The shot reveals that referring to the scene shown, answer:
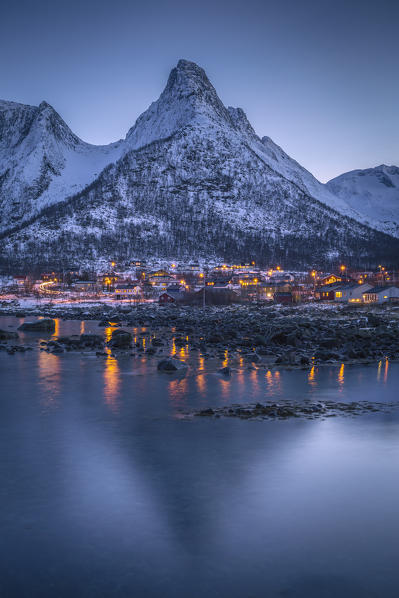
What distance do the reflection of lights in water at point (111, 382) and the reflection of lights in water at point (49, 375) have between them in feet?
5.92

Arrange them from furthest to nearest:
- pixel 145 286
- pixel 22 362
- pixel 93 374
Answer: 1. pixel 145 286
2. pixel 22 362
3. pixel 93 374

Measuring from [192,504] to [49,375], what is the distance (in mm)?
13651

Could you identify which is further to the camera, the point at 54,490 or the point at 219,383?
the point at 219,383

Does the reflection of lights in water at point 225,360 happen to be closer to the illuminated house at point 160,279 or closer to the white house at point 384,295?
the white house at point 384,295

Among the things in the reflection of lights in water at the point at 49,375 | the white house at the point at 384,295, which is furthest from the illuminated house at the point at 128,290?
the reflection of lights in water at the point at 49,375

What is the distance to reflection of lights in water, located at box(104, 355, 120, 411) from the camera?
1558cm

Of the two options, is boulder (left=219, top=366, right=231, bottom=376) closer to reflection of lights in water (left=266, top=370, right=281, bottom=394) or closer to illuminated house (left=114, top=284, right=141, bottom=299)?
reflection of lights in water (left=266, top=370, right=281, bottom=394)

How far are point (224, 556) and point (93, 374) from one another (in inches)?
579

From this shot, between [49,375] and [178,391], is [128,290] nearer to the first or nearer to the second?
[49,375]

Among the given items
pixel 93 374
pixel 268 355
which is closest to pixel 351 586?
pixel 93 374

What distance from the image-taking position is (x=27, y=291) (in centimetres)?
10481

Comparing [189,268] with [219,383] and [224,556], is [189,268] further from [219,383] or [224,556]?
[224,556]

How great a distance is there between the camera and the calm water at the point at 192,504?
5895 mm

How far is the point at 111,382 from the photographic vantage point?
18453mm
